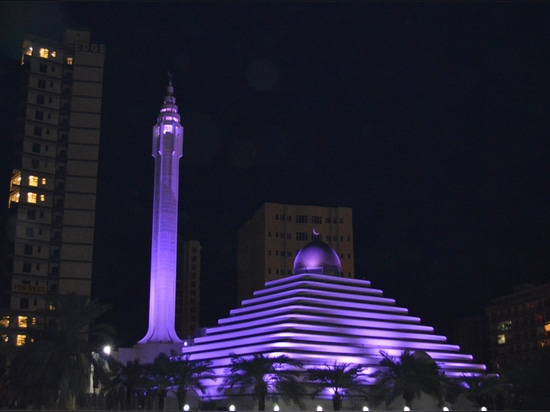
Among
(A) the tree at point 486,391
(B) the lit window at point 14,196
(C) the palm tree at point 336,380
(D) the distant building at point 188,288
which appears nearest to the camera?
(C) the palm tree at point 336,380

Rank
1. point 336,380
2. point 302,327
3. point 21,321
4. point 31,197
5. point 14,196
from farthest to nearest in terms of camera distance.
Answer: point 14,196
point 31,197
point 21,321
point 302,327
point 336,380

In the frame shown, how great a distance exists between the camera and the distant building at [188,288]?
176 m

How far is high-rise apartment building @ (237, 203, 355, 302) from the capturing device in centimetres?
14262

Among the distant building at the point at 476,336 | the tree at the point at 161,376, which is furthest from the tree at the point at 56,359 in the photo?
the distant building at the point at 476,336

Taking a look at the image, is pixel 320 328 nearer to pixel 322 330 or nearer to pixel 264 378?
pixel 322 330

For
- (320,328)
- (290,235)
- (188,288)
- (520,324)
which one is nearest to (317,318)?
(320,328)

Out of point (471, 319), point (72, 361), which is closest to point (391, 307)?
point (72, 361)

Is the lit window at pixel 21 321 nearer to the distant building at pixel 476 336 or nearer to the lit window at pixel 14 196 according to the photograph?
the lit window at pixel 14 196

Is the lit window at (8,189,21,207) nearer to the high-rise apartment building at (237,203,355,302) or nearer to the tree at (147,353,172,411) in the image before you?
the tree at (147,353,172,411)

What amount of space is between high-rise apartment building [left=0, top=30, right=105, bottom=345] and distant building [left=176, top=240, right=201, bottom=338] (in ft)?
266

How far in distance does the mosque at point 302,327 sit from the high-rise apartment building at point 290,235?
164ft

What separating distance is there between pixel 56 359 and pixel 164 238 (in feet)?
135

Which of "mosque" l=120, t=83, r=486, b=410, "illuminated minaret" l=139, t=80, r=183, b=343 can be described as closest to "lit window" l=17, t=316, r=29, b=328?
"mosque" l=120, t=83, r=486, b=410

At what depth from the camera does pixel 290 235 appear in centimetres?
14388
